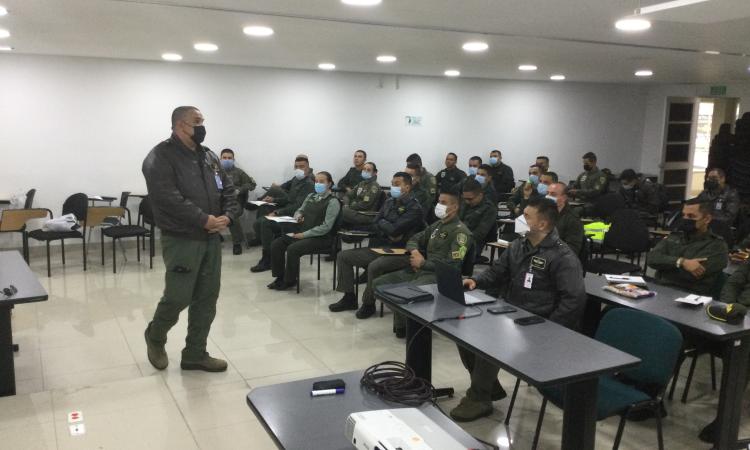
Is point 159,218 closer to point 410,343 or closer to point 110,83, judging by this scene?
point 410,343

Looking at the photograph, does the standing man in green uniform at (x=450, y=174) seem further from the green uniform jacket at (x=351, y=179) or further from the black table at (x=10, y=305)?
the black table at (x=10, y=305)

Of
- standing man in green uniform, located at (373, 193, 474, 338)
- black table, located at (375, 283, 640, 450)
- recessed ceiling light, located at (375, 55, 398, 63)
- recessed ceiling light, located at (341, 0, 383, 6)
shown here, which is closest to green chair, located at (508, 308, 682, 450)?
black table, located at (375, 283, 640, 450)

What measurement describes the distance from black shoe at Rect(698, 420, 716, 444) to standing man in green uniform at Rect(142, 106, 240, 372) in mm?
3045

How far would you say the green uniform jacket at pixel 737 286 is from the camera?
12.6 ft

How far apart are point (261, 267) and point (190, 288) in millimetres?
3403

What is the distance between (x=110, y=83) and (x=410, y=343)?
7.08m

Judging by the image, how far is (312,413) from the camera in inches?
82.1

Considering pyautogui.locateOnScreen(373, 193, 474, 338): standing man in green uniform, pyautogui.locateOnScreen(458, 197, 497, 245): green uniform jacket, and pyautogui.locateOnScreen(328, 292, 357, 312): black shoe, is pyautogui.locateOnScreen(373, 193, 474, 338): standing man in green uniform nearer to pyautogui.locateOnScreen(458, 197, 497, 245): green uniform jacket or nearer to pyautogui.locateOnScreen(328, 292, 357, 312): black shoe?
pyautogui.locateOnScreen(328, 292, 357, 312): black shoe

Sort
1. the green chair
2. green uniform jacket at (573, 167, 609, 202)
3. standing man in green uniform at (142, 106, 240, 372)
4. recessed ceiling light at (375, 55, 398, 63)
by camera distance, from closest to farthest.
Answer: the green chair, standing man in green uniform at (142, 106, 240, 372), recessed ceiling light at (375, 55, 398, 63), green uniform jacket at (573, 167, 609, 202)

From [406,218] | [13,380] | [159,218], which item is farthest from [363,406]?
[406,218]

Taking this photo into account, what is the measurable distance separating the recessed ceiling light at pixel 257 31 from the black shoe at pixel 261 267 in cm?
274

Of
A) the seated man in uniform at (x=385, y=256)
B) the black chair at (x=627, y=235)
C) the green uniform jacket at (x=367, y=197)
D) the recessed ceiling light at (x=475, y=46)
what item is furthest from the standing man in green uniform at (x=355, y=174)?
the black chair at (x=627, y=235)

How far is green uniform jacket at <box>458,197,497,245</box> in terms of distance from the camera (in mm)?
6469

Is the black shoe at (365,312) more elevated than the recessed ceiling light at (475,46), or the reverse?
the recessed ceiling light at (475,46)
